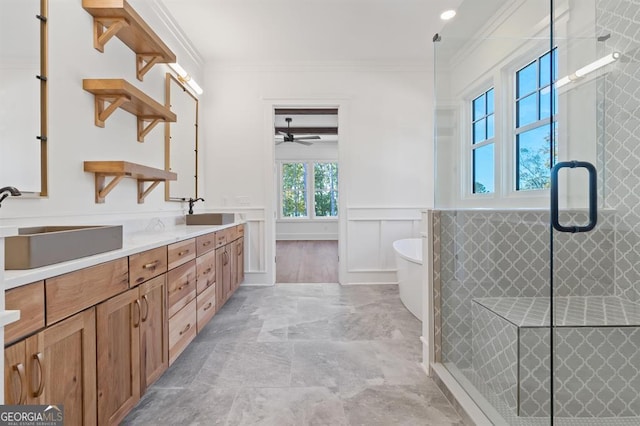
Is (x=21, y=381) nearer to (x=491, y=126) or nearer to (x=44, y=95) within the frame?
(x=44, y=95)

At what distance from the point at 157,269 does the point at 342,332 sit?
151 cm

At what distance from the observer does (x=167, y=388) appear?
185cm

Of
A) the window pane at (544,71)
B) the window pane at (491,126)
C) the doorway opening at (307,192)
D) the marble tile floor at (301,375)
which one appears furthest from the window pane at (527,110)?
the doorway opening at (307,192)

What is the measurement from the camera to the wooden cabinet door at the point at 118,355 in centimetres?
130

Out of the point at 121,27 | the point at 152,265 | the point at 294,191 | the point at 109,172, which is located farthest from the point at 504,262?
the point at 294,191

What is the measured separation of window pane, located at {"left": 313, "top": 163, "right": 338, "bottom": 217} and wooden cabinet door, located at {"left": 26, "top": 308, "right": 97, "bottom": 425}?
788 centimetres

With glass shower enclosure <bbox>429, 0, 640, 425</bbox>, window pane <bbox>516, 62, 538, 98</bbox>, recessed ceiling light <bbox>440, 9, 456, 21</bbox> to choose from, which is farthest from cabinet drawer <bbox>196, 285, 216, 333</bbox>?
recessed ceiling light <bbox>440, 9, 456, 21</bbox>

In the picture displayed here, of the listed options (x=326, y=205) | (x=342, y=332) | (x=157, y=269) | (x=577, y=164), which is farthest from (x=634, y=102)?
(x=326, y=205)

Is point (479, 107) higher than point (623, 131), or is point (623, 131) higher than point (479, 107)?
point (479, 107)

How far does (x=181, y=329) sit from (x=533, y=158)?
2.74 meters

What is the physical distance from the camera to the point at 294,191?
905cm

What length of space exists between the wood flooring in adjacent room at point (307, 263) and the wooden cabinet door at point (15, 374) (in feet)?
11.2

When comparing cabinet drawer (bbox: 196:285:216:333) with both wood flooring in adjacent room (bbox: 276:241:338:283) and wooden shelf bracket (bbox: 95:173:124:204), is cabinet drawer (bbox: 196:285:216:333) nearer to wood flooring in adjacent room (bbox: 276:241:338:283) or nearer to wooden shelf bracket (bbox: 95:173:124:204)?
wooden shelf bracket (bbox: 95:173:124:204)

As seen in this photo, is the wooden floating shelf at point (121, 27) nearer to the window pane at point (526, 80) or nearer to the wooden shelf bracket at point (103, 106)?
the wooden shelf bracket at point (103, 106)
